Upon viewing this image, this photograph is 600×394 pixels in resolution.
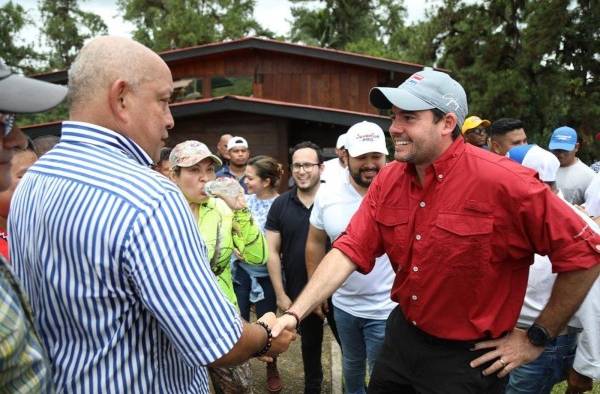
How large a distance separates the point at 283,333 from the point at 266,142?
10.1 meters

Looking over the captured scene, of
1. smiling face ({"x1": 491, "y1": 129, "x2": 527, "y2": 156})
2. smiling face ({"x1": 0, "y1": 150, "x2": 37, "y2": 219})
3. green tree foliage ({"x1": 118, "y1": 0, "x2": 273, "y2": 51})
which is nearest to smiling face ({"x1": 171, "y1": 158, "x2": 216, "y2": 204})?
smiling face ({"x1": 0, "y1": 150, "x2": 37, "y2": 219})

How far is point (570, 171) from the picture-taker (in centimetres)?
666

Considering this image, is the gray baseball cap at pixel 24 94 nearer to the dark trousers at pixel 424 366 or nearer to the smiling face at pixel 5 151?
the smiling face at pixel 5 151

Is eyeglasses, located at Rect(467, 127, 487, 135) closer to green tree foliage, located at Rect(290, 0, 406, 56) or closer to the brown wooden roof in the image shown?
the brown wooden roof

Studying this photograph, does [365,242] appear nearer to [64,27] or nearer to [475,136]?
[475,136]

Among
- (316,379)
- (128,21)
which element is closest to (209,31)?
(128,21)

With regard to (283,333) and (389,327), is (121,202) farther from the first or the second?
(389,327)

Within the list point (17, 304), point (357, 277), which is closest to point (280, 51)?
point (357, 277)

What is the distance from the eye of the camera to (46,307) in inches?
73.3

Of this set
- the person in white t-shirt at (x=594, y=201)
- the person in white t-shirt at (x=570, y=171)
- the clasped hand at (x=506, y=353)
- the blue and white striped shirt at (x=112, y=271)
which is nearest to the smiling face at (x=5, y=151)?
the blue and white striped shirt at (x=112, y=271)

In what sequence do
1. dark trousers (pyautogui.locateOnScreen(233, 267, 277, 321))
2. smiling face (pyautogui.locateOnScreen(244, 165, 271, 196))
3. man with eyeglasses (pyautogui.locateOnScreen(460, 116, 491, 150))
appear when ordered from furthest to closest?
man with eyeglasses (pyautogui.locateOnScreen(460, 116, 491, 150)) < smiling face (pyautogui.locateOnScreen(244, 165, 271, 196)) < dark trousers (pyautogui.locateOnScreen(233, 267, 277, 321))

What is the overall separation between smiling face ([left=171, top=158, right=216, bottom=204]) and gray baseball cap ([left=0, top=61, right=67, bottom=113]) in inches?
85.4

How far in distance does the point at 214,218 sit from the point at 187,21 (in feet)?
99.6

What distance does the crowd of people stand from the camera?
1728mm
